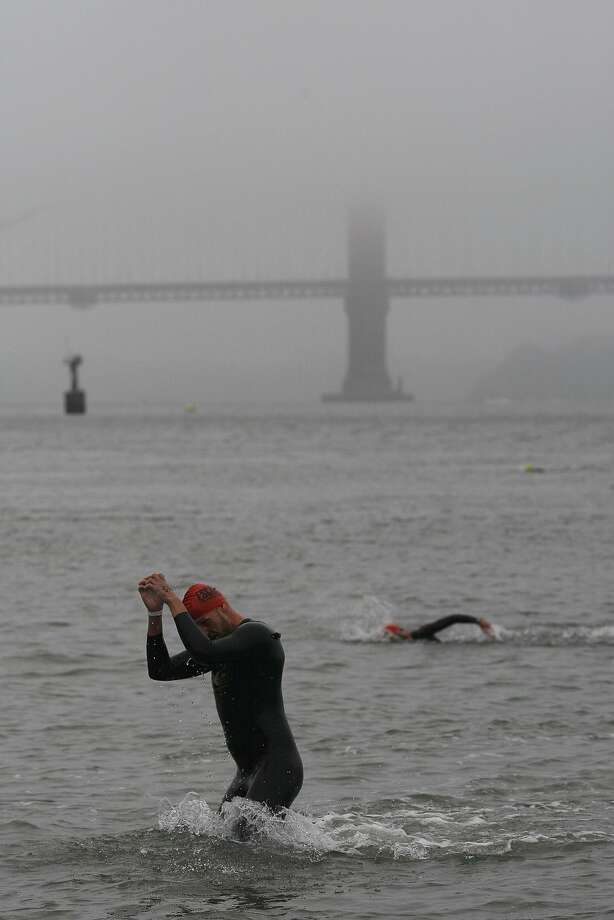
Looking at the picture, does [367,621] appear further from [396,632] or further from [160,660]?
[160,660]

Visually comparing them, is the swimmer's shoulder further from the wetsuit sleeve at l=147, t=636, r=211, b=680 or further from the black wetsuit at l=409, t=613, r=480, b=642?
the black wetsuit at l=409, t=613, r=480, b=642

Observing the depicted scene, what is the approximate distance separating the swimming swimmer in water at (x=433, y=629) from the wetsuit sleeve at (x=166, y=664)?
9836mm

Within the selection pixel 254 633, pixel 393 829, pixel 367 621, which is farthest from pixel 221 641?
pixel 367 621

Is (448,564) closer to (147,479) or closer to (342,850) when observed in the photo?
(342,850)

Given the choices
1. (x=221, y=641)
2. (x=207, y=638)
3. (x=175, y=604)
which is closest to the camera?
(x=175, y=604)

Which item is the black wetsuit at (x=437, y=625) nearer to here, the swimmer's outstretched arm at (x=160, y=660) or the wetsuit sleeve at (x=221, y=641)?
the swimmer's outstretched arm at (x=160, y=660)

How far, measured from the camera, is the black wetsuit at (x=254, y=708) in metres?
10.1

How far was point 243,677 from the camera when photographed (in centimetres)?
1034

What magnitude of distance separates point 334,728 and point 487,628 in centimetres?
Result: 547

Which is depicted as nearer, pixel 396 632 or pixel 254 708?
pixel 254 708

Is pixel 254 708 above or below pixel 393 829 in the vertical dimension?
above

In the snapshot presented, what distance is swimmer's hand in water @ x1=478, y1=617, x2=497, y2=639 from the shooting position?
2035cm

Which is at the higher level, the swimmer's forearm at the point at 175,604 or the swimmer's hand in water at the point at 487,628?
the swimmer's forearm at the point at 175,604

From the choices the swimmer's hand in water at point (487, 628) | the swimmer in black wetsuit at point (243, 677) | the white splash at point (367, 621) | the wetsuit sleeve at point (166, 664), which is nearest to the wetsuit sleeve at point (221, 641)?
the swimmer in black wetsuit at point (243, 677)
